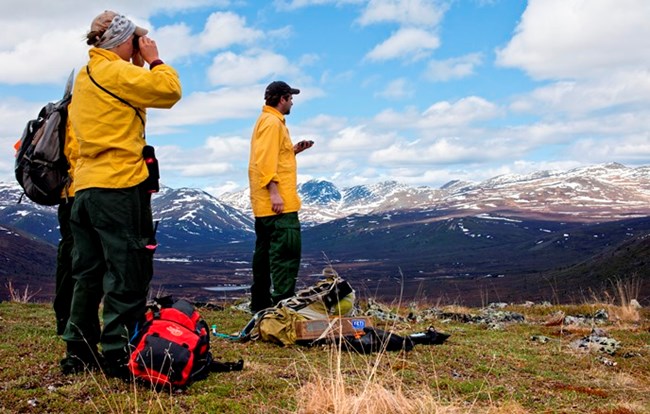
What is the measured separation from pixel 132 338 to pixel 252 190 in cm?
357

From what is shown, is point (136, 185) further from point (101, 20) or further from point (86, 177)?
point (101, 20)

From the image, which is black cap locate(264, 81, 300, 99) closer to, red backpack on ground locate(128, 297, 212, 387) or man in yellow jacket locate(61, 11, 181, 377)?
man in yellow jacket locate(61, 11, 181, 377)

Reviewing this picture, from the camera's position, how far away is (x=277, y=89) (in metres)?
8.75

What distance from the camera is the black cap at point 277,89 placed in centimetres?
875

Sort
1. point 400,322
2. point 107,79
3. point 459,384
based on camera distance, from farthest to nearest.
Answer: point 400,322, point 459,384, point 107,79

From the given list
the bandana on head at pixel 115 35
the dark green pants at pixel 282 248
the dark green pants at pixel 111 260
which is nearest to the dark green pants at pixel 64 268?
the dark green pants at pixel 111 260

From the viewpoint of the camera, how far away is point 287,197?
856cm

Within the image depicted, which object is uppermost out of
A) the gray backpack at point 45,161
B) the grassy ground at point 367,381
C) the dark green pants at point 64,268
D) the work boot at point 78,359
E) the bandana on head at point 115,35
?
the bandana on head at point 115,35

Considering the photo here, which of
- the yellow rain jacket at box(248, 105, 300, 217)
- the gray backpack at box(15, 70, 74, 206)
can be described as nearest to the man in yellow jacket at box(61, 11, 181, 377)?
the gray backpack at box(15, 70, 74, 206)

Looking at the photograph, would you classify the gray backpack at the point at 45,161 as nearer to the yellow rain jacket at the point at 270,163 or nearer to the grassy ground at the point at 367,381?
the grassy ground at the point at 367,381

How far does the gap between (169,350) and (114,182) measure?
150 cm

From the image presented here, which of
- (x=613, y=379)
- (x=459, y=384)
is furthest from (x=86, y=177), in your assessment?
(x=613, y=379)

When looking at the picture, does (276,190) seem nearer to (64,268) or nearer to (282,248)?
(282,248)

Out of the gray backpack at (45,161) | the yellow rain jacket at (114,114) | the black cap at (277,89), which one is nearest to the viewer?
the yellow rain jacket at (114,114)
